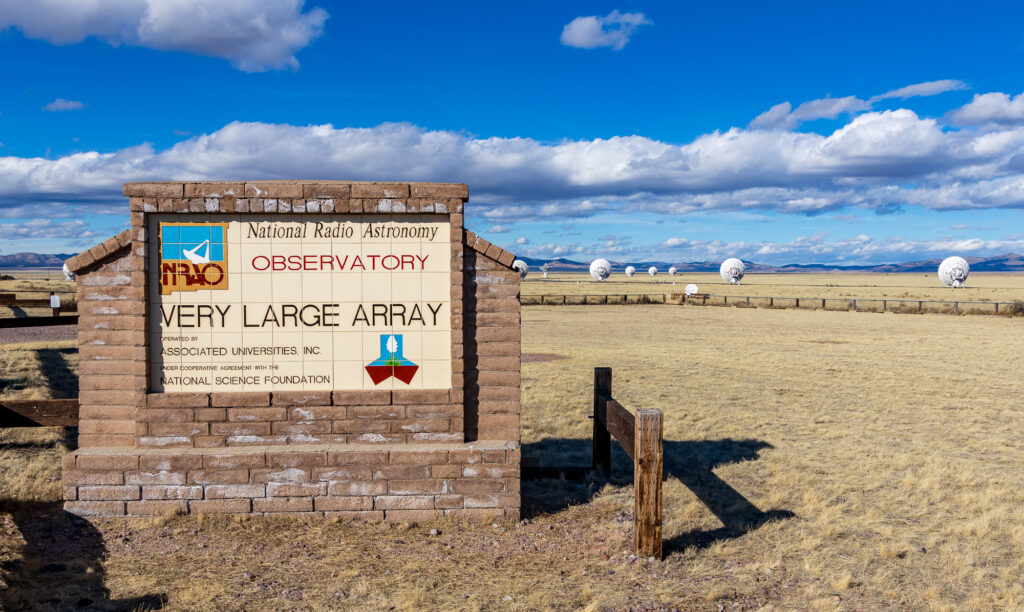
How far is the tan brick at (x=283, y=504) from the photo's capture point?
6.45 meters

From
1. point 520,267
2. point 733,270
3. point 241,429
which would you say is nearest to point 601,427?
point 241,429

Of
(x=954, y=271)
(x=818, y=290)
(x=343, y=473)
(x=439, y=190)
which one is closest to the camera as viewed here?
(x=343, y=473)

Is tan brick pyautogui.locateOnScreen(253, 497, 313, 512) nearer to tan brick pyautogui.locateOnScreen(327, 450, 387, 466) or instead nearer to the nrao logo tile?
tan brick pyautogui.locateOnScreen(327, 450, 387, 466)

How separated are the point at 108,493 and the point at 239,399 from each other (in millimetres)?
1396

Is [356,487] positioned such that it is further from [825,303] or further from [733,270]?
[733,270]

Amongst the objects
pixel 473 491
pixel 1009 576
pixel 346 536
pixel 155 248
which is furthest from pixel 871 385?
pixel 155 248

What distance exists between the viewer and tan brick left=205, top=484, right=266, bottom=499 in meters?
6.41

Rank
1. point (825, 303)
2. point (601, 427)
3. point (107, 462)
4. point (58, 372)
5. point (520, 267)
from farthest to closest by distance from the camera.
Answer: point (825, 303) → point (520, 267) → point (58, 372) → point (601, 427) → point (107, 462)

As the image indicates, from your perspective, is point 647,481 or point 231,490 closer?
point 647,481

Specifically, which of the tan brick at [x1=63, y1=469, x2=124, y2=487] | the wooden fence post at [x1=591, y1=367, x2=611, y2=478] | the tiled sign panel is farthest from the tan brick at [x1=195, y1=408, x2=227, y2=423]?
the wooden fence post at [x1=591, y1=367, x2=611, y2=478]

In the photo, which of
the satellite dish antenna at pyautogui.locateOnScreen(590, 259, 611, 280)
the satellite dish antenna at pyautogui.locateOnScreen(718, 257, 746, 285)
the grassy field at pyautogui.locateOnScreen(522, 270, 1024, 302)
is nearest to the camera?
the grassy field at pyautogui.locateOnScreen(522, 270, 1024, 302)

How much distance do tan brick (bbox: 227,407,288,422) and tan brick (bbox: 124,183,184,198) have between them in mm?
1989

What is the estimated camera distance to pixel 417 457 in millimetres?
6465

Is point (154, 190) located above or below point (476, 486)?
above
